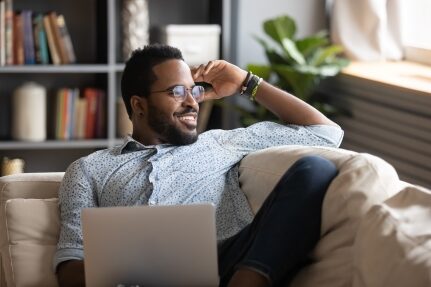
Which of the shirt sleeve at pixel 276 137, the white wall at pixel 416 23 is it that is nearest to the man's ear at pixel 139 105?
the shirt sleeve at pixel 276 137

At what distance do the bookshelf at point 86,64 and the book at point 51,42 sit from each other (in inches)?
2.3

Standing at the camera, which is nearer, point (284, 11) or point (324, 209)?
point (324, 209)

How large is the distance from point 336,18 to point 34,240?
8.15 feet

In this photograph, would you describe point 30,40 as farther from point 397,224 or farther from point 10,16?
point 397,224

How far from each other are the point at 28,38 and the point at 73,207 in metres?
2.02

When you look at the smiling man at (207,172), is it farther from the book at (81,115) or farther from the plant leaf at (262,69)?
the book at (81,115)

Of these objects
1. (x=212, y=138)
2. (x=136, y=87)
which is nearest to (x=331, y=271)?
(x=212, y=138)

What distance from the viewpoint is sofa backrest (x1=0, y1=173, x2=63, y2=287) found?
2297 mm

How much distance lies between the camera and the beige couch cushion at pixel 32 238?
229 centimetres

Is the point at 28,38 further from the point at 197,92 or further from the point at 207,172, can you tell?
the point at 207,172

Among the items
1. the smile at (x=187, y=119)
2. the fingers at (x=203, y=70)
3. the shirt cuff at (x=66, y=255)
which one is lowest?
the shirt cuff at (x=66, y=255)

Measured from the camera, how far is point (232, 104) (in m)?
4.43

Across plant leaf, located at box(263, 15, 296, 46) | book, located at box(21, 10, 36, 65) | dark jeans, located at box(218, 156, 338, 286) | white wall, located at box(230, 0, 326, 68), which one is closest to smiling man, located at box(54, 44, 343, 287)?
dark jeans, located at box(218, 156, 338, 286)

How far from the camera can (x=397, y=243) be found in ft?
6.10
